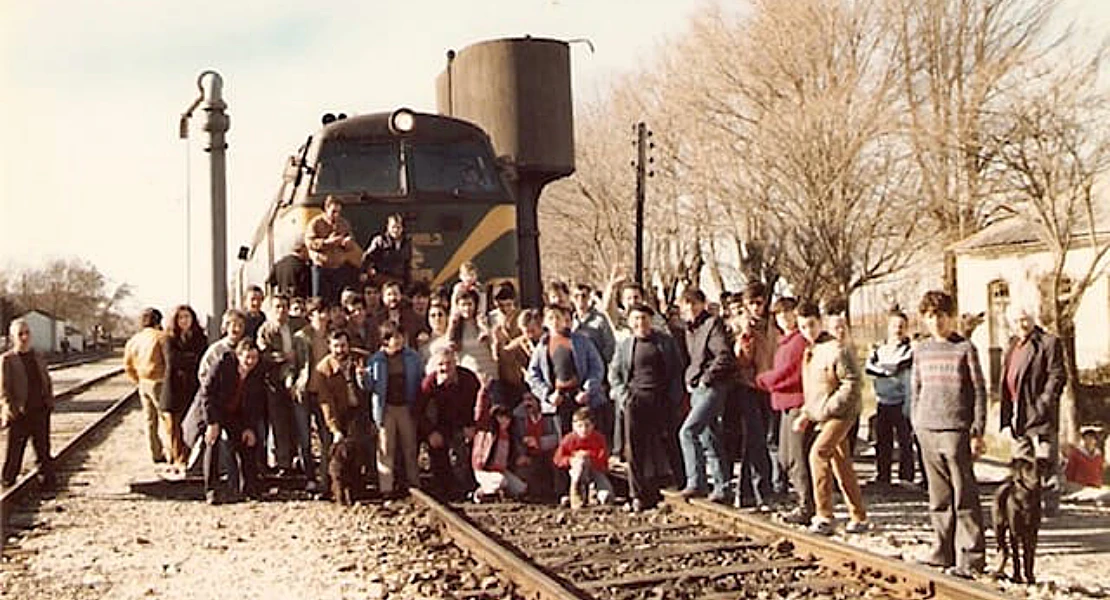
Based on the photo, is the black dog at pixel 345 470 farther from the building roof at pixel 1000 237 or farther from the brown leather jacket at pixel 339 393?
the building roof at pixel 1000 237

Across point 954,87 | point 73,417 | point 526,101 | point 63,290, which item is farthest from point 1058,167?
point 63,290

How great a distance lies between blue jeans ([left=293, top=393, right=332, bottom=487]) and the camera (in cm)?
1234

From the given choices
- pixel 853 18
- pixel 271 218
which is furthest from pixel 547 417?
pixel 853 18

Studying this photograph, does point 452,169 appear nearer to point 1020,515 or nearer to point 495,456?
point 495,456

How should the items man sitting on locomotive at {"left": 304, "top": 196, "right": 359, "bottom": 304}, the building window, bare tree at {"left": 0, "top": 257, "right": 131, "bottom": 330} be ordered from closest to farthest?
1. man sitting on locomotive at {"left": 304, "top": 196, "right": 359, "bottom": 304}
2. the building window
3. bare tree at {"left": 0, "top": 257, "right": 131, "bottom": 330}

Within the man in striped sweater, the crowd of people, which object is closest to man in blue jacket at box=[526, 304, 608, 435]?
the crowd of people

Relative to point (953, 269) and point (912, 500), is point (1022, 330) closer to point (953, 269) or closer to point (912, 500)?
point (912, 500)

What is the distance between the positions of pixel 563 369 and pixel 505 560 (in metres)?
3.50

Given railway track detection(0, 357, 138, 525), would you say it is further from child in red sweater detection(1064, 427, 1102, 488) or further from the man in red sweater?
child in red sweater detection(1064, 427, 1102, 488)

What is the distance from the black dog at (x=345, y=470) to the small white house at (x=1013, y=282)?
15136mm

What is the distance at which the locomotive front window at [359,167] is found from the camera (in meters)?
15.5

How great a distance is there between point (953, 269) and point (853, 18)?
5.40m

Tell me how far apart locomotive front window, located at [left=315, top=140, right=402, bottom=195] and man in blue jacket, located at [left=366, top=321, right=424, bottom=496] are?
153 inches

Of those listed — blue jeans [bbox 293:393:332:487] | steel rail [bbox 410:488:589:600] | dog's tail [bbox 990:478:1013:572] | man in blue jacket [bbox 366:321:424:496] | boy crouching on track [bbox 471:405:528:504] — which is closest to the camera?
steel rail [bbox 410:488:589:600]
